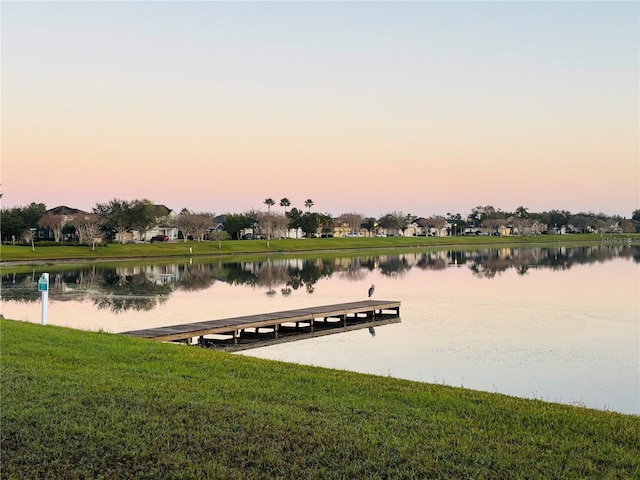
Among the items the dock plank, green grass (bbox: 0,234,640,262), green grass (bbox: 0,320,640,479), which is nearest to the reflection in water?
the dock plank

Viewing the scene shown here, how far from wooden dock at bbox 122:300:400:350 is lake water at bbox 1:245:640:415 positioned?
1.07 m

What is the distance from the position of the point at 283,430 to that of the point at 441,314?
70.3 feet

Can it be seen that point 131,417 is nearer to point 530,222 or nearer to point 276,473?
point 276,473

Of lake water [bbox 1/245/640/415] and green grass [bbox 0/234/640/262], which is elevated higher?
green grass [bbox 0/234/640/262]

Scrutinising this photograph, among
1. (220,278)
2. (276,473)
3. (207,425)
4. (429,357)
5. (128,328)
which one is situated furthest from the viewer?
(220,278)

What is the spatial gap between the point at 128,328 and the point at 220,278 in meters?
25.2

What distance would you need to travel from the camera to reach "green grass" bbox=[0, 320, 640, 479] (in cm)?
636

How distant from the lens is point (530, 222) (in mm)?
188000

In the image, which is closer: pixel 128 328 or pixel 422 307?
pixel 128 328

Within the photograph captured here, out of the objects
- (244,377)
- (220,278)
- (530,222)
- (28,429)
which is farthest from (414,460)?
(530,222)

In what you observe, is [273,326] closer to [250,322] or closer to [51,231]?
[250,322]

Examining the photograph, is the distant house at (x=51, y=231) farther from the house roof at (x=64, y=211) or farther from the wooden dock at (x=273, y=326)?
the wooden dock at (x=273, y=326)

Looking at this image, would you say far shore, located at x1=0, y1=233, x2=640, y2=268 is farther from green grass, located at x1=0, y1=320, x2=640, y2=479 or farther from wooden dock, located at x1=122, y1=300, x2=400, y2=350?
green grass, located at x1=0, y1=320, x2=640, y2=479

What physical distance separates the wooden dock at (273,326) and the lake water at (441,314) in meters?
1.07
